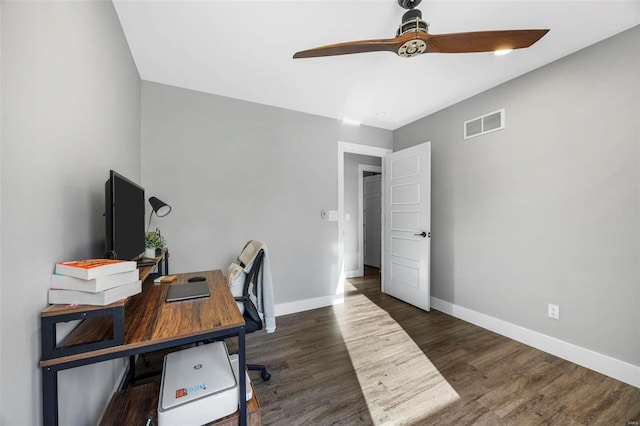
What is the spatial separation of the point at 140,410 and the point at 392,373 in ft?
5.28

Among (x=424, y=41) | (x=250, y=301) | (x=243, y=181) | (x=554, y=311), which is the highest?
(x=424, y=41)

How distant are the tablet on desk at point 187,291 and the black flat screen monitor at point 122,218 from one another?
284mm

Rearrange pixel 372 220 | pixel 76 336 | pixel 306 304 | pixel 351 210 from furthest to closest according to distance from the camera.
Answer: pixel 372 220
pixel 351 210
pixel 306 304
pixel 76 336

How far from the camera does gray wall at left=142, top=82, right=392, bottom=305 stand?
8.11ft

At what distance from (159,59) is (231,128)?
838 millimetres

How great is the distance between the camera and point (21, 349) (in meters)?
0.71

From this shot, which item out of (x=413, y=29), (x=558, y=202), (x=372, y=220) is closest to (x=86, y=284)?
(x=413, y=29)

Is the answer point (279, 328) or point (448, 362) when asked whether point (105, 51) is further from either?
Result: point (448, 362)

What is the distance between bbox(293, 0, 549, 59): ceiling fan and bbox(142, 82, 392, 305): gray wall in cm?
150

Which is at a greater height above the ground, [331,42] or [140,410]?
[331,42]

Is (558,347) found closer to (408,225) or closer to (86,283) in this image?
(408,225)

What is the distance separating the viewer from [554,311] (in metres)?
2.15

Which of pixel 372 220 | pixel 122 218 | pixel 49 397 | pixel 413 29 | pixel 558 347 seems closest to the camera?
pixel 49 397

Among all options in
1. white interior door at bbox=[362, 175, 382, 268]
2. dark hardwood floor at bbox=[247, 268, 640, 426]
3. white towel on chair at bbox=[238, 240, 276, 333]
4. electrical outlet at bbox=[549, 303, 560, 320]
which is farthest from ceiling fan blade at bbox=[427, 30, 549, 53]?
white interior door at bbox=[362, 175, 382, 268]
